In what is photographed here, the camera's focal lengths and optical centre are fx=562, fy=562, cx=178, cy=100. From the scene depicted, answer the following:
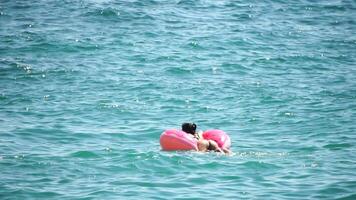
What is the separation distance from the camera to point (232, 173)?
437 inches

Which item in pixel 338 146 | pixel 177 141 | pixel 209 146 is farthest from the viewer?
pixel 338 146

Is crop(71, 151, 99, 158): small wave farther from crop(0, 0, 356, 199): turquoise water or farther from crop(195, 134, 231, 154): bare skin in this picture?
crop(195, 134, 231, 154): bare skin

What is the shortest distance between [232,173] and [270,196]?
4.99ft

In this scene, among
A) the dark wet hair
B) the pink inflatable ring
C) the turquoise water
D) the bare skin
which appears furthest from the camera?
the dark wet hair

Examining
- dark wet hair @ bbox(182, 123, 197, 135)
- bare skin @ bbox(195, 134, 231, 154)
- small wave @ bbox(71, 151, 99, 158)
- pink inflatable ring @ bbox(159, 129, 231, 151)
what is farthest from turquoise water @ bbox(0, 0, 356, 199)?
dark wet hair @ bbox(182, 123, 197, 135)

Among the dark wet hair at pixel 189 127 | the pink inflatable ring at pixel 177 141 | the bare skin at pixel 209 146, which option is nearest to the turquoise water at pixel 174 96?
the pink inflatable ring at pixel 177 141

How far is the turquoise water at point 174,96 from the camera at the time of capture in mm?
10656

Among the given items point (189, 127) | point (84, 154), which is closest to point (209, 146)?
point (189, 127)

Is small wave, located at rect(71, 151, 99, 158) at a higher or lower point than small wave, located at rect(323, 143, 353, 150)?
lower

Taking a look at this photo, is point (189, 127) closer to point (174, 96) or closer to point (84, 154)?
point (84, 154)

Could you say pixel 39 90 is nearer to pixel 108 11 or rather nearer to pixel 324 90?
pixel 324 90

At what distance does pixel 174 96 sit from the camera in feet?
59.3

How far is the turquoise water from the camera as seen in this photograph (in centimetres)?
1066

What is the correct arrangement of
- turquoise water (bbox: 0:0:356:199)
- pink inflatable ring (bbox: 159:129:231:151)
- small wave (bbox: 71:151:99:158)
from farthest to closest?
pink inflatable ring (bbox: 159:129:231:151)
small wave (bbox: 71:151:99:158)
turquoise water (bbox: 0:0:356:199)
